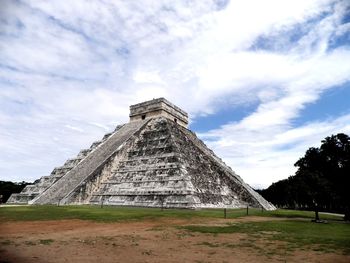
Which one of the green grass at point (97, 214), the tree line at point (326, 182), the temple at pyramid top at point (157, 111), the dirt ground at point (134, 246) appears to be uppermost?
the temple at pyramid top at point (157, 111)

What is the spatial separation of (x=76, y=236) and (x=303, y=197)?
15.2 metres

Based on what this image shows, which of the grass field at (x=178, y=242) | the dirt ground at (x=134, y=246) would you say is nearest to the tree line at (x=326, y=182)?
the grass field at (x=178, y=242)

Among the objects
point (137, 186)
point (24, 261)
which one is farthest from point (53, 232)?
point (137, 186)

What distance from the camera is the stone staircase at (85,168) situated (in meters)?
25.5

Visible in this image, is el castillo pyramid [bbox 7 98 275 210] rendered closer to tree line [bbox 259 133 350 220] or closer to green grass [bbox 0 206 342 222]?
green grass [bbox 0 206 342 222]

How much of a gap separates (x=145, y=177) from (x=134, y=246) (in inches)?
641

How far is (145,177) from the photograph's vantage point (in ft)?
82.0

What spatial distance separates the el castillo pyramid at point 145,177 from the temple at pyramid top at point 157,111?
1278mm

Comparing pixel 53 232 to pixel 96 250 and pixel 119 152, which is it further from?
pixel 119 152

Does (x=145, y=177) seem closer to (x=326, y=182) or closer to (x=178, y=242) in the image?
(x=326, y=182)

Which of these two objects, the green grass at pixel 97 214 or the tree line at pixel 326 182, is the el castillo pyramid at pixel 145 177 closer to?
the green grass at pixel 97 214

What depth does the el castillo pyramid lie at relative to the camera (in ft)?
75.3

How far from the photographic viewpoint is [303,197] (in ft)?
66.8

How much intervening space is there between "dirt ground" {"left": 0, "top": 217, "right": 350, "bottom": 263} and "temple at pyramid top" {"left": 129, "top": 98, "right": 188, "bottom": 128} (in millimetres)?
23760
